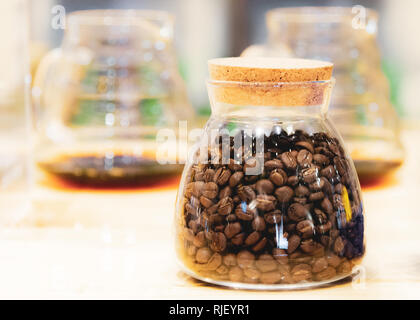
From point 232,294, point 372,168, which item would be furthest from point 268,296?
point 372,168

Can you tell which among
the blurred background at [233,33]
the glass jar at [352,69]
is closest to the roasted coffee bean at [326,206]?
the glass jar at [352,69]

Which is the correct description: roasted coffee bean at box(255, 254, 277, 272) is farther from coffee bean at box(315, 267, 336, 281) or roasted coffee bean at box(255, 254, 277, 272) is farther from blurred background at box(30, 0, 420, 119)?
blurred background at box(30, 0, 420, 119)

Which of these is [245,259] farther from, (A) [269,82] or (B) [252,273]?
(A) [269,82]

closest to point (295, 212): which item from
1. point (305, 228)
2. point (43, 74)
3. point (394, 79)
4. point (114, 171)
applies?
point (305, 228)

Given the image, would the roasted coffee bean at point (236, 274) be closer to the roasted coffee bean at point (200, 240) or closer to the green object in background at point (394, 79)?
the roasted coffee bean at point (200, 240)

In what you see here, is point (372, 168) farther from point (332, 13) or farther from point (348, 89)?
point (332, 13)

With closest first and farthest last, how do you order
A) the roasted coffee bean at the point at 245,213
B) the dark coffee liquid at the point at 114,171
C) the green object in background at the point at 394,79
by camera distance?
the roasted coffee bean at the point at 245,213 < the dark coffee liquid at the point at 114,171 < the green object in background at the point at 394,79

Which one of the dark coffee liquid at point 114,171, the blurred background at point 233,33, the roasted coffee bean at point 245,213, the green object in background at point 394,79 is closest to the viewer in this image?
the roasted coffee bean at point 245,213

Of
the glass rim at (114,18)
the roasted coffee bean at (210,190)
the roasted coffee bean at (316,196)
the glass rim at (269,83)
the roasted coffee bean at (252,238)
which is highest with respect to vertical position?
the glass rim at (114,18)
